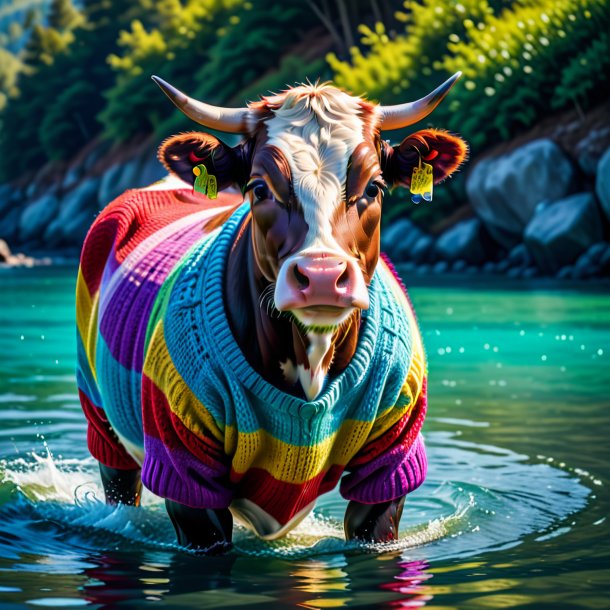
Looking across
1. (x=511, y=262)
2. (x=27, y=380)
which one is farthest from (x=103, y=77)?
(x=27, y=380)

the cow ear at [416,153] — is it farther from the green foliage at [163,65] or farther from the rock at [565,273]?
the green foliage at [163,65]

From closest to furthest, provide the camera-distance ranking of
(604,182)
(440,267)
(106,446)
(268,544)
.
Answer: (268,544) → (106,446) → (604,182) → (440,267)

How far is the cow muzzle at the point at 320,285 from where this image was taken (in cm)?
428

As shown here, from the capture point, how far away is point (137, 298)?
5.72 m

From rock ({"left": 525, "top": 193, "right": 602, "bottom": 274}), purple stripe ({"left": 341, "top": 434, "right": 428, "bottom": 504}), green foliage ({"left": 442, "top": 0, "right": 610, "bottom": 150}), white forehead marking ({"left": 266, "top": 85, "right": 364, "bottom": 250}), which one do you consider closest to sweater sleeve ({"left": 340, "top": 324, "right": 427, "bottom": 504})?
purple stripe ({"left": 341, "top": 434, "right": 428, "bottom": 504})

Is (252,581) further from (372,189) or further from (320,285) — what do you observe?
(372,189)

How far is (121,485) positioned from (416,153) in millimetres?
2510

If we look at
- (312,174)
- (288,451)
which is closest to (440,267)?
(288,451)

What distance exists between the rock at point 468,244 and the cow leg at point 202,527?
75.3 ft

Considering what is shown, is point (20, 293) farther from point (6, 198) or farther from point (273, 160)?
point (6, 198)

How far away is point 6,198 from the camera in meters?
62.7

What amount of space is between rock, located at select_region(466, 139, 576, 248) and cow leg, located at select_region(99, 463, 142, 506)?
20.2 metres

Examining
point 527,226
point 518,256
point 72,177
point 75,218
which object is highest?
point 72,177

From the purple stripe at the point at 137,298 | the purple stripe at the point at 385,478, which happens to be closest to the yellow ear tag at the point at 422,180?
the purple stripe at the point at 385,478
